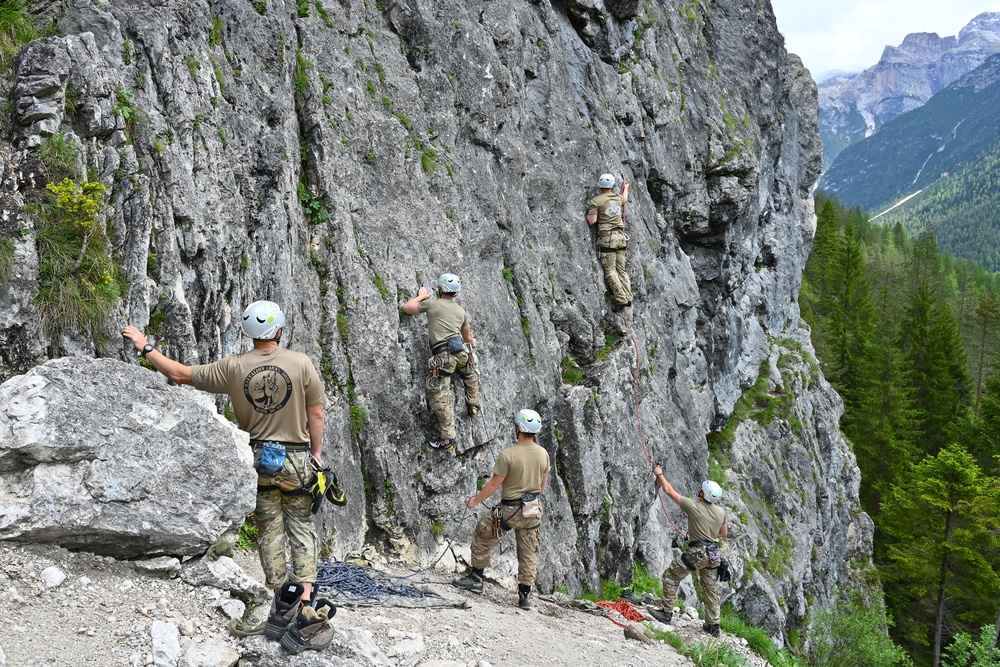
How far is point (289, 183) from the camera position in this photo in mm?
9719

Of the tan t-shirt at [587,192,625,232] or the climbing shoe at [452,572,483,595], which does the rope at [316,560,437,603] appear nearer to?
the climbing shoe at [452,572,483,595]

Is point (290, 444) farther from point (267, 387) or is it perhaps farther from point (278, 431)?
point (267, 387)

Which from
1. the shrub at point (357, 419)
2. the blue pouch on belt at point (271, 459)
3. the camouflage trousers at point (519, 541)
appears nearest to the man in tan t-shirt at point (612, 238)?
the camouflage trousers at point (519, 541)

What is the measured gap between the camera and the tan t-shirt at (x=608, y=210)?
15.9 metres

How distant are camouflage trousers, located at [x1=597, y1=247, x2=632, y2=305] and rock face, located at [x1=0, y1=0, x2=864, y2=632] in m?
0.66

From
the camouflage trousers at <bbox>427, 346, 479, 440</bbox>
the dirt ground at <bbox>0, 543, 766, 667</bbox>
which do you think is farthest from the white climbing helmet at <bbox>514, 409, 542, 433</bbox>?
the dirt ground at <bbox>0, 543, 766, 667</bbox>

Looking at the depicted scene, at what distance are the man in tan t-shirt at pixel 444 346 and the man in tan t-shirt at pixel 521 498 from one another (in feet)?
5.24

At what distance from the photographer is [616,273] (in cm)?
1620

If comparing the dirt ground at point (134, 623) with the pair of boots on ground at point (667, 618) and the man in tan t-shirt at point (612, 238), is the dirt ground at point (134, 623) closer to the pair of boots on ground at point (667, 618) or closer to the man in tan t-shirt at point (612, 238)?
the pair of boots on ground at point (667, 618)

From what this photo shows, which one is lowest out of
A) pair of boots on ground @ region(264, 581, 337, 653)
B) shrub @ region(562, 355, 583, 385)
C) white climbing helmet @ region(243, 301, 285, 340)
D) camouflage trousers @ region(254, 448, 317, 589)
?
pair of boots on ground @ region(264, 581, 337, 653)

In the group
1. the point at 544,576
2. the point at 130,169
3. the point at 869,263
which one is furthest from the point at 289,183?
the point at 869,263

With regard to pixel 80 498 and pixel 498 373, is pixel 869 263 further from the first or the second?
pixel 80 498

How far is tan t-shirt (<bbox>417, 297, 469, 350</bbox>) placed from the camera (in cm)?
1055

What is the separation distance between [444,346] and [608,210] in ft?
23.1
